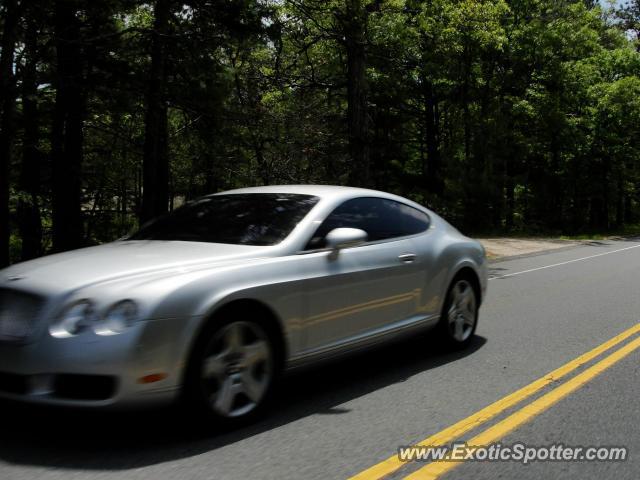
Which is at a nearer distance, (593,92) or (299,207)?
(299,207)

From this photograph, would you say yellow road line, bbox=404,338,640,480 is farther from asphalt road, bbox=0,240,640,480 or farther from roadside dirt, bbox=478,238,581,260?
roadside dirt, bbox=478,238,581,260

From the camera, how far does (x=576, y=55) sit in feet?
106

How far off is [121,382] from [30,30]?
36.8 feet

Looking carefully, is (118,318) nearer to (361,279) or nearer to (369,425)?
(369,425)

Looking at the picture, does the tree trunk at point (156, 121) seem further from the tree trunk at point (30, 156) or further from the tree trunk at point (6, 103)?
the tree trunk at point (6, 103)

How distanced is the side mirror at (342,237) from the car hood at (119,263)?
0.51m

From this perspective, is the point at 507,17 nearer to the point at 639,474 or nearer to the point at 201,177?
the point at 201,177

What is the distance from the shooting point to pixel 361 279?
5031mm

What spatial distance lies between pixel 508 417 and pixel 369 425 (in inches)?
38.4

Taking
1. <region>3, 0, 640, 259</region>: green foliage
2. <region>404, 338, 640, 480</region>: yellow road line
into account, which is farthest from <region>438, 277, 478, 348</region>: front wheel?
<region>3, 0, 640, 259</region>: green foliage

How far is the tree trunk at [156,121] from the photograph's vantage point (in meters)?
12.0

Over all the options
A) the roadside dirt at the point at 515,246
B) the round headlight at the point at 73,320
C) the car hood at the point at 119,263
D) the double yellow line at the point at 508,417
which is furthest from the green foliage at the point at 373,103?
the double yellow line at the point at 508,417

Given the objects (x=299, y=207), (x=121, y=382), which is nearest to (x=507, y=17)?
(x=299, y=207)

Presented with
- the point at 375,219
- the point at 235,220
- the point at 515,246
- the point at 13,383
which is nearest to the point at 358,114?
the point at 515,246
